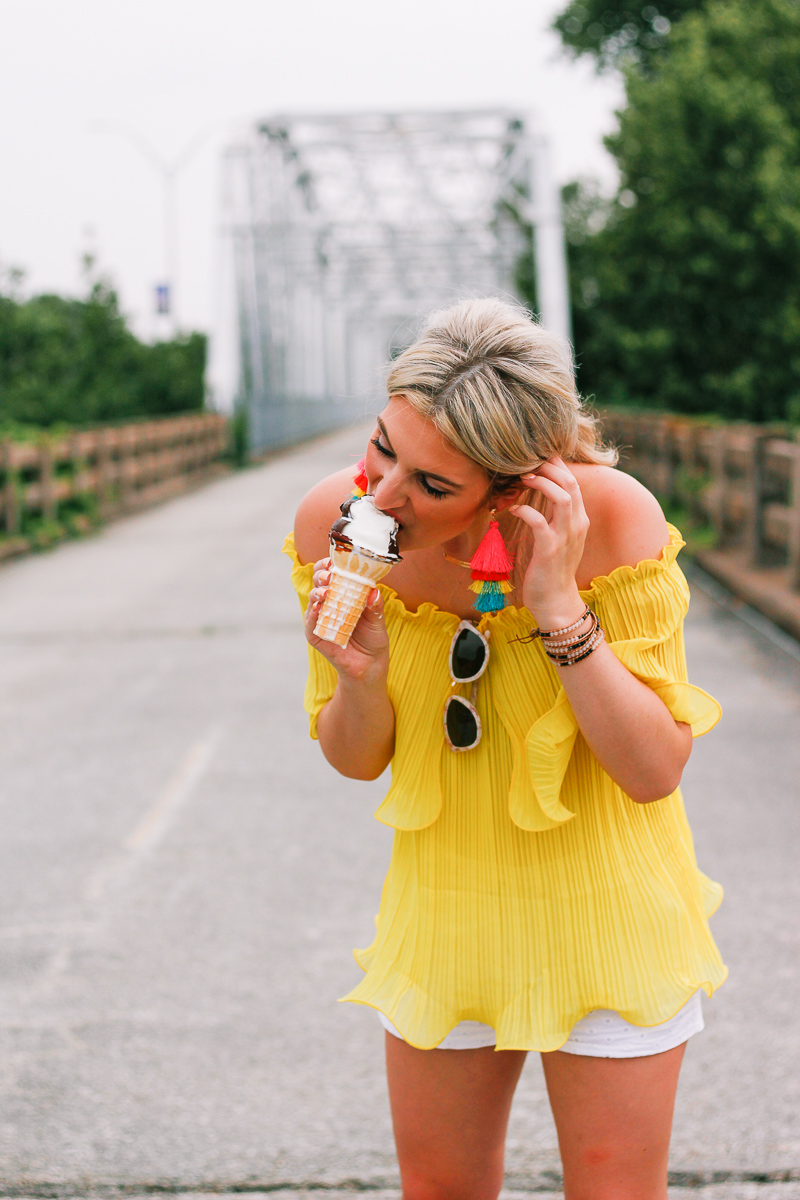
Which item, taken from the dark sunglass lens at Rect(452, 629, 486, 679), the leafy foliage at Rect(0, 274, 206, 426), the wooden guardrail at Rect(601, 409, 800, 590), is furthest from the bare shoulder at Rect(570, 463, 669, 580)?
the leafy foliage at Rect(0, 274, 206, 426)

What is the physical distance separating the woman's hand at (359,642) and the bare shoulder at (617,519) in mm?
338

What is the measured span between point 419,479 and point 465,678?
0.35 m

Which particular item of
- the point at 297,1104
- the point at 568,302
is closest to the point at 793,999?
the point at 297,1104

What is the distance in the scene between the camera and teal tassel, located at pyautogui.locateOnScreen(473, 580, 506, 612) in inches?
70.4

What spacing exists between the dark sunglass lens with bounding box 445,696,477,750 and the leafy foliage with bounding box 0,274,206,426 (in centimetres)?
1771

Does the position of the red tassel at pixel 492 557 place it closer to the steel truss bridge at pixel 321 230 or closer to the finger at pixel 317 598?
the finger at pixel 317 598

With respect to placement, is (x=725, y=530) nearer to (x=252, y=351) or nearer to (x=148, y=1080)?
(x=148, y=1080)

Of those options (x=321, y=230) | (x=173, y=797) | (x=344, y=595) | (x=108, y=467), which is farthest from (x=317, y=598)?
(x=321, y=230)

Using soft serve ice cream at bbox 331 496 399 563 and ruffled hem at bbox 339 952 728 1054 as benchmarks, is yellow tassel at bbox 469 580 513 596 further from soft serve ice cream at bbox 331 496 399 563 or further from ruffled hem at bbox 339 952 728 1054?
ruffled hem at bbox 339 952 728 1054

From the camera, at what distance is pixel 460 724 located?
6.32ft

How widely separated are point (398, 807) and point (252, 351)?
3474 cm

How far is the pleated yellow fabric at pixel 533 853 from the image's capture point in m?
1.86

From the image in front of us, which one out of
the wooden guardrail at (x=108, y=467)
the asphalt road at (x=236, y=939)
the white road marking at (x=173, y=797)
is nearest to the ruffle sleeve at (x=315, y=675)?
the asphalt road at (x=236, y=939)

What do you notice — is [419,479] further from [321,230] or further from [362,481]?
[321,230]
